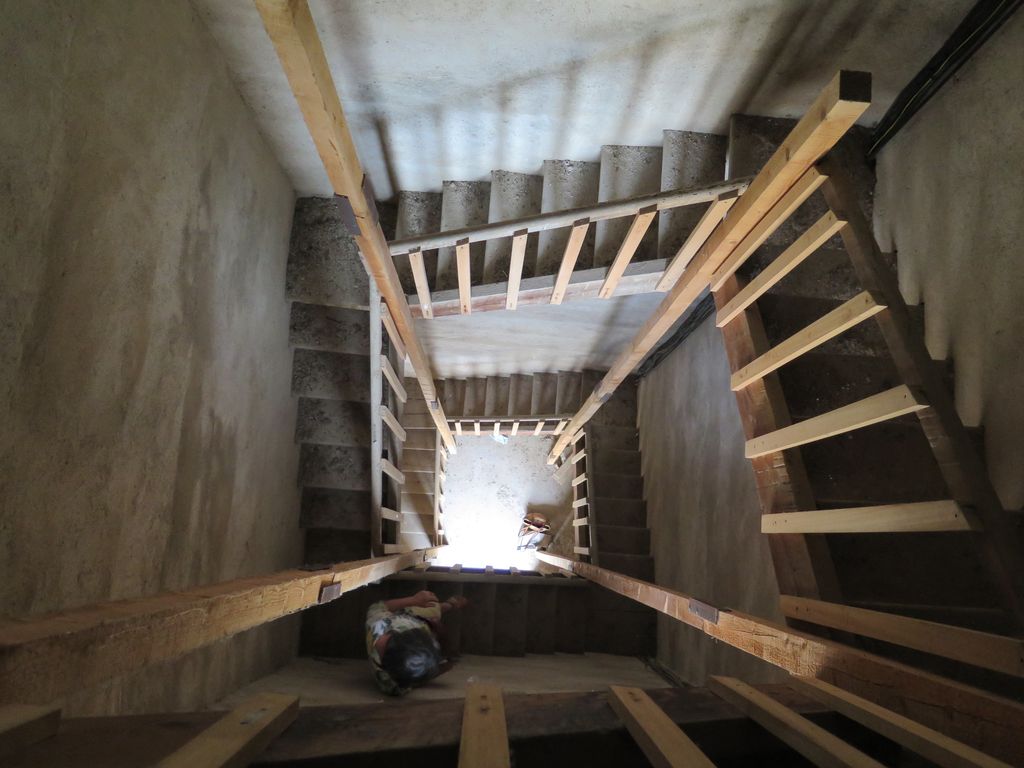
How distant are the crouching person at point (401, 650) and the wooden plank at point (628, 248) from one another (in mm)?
2011

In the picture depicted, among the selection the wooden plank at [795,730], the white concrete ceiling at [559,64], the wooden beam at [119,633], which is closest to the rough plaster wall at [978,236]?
the white concrete ceiling at [559,64]

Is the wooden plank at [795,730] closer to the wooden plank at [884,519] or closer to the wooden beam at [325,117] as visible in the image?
the wooden plank at [884,519]

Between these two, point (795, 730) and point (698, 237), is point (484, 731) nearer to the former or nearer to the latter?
point (795, 730)

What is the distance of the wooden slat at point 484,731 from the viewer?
0.88m

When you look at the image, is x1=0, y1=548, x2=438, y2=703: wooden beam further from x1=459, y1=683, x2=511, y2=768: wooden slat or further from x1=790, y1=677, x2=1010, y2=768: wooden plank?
x1=790, y1=677, x2=1010, y2=768: wooden plank

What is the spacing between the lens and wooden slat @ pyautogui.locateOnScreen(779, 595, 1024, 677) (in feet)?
4.32

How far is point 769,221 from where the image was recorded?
2.31 meters

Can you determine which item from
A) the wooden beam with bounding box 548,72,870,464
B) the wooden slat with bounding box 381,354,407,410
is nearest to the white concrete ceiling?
the wooden beam with bounding box 548,72,870,464

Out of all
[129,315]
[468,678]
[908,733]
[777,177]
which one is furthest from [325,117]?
[468,678]

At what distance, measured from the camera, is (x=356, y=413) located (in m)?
3.94

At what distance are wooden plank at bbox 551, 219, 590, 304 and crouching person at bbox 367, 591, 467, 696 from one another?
6.19 ft

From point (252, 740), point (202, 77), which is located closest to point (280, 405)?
point (202, 77)

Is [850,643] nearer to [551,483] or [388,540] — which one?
[388,540]

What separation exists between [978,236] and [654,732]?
7.01 feet
